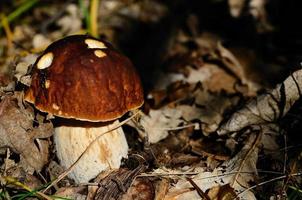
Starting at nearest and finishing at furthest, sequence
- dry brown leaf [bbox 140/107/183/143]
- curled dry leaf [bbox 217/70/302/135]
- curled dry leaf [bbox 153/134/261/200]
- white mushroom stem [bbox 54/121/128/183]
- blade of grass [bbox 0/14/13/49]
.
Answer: curled dry leaf [bbox 153/134/261/200], white mushroom stem [bbox 54/121/128/183], curled dry leaf [bbox 217/70/302/135], dry brown leaf [bbox 140/107/183/143], blade of grass [bbox 0/14/13/49]

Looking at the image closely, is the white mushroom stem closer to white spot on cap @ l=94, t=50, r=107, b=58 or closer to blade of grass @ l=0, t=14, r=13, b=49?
white spot on cap @ l=94, t=50, r=107, b=58

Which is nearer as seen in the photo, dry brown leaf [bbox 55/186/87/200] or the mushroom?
the mushroom

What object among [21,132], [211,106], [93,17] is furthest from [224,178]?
[93,17]

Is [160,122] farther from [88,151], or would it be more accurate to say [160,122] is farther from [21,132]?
[21,132]

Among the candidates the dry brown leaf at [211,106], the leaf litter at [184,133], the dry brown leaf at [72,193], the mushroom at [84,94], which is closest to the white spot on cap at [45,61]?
the mushroom at [84,94]

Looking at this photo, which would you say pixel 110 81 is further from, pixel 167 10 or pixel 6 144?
pixel 167 10

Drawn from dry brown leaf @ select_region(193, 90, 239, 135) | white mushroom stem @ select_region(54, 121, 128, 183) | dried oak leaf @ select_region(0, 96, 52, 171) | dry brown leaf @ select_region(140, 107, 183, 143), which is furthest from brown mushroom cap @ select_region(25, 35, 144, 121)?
dry brown leaf @ select_region(193, 90, 239, 135)
